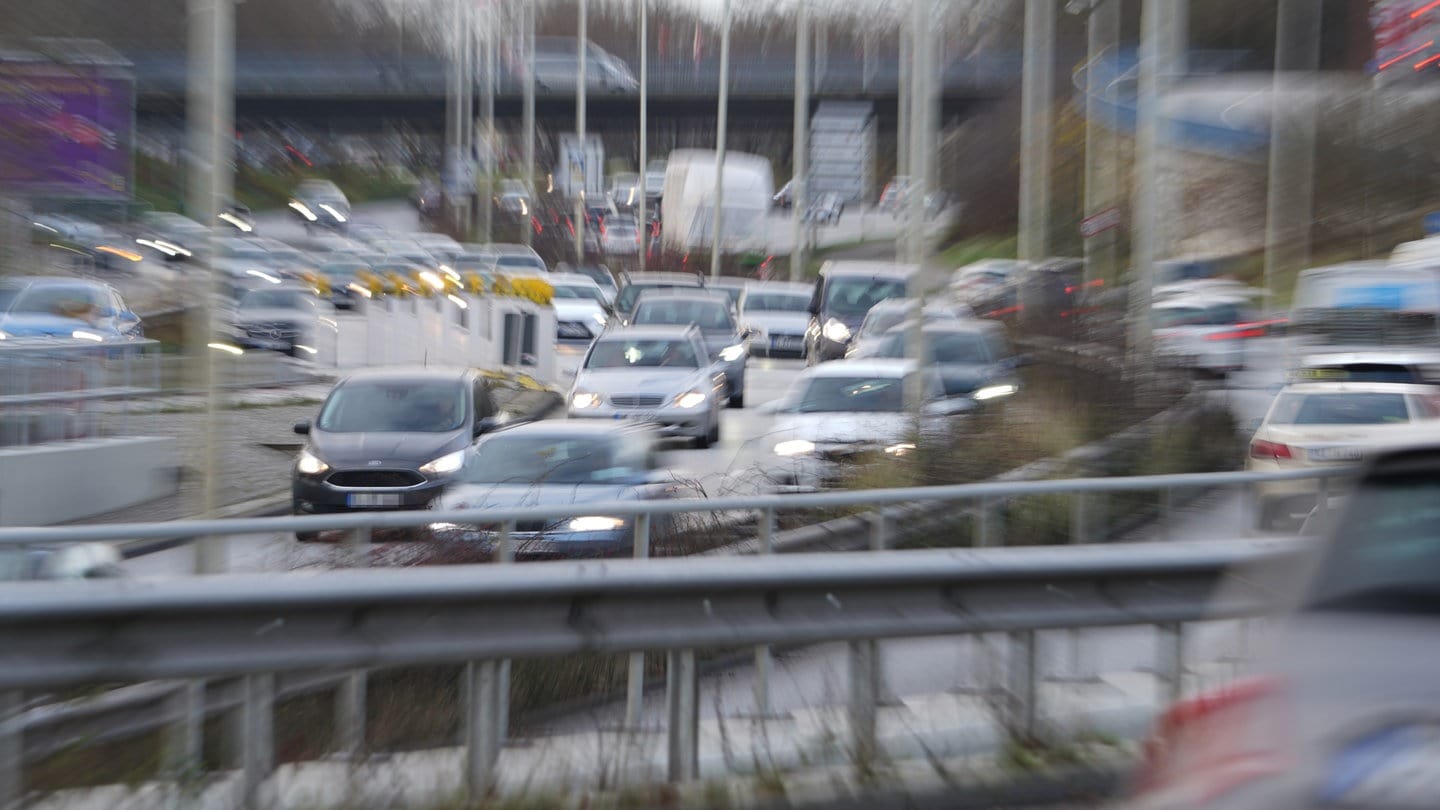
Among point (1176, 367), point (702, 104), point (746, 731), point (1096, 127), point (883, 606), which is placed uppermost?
point (702, 104)

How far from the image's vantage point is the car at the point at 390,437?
49.6ft

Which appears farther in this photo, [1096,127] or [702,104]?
[702,104]

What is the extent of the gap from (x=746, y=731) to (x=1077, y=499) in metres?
3.94

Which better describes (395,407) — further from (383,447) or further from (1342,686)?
(1342,686)

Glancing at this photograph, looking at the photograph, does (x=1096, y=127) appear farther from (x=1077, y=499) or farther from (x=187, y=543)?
(x=187, y=543)

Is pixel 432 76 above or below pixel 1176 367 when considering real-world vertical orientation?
above

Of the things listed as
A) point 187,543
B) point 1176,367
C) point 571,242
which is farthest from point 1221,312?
point 571,242

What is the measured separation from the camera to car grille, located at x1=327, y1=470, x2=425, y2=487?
49.6 feet

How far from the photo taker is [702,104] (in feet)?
253

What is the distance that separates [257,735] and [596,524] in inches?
142

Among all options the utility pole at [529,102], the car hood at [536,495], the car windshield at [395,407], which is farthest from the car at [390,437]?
the utility pole at [529,102]

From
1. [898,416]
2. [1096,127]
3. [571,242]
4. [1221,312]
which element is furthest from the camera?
[571,242]

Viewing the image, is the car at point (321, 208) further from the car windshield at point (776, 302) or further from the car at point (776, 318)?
the car windshield at point (776, 302)

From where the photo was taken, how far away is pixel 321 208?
67938 millimetres
